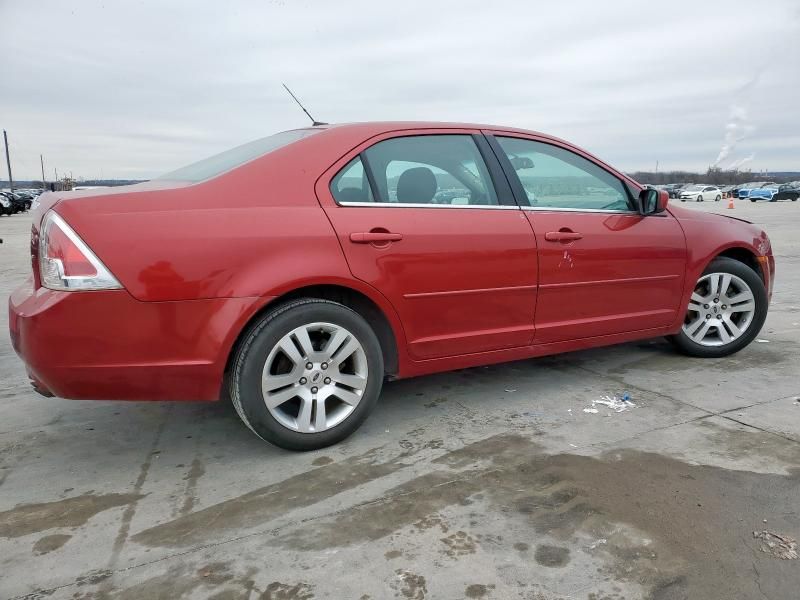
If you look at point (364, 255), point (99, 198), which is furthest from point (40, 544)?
point (364, 255)

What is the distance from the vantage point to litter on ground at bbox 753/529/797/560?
2070 mm

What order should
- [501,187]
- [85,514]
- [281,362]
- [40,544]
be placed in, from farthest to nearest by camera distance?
[501,187]
[281,362]
[85,514]
[40,544]

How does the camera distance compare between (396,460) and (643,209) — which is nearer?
(396,460)

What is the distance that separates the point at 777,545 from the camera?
2.13m

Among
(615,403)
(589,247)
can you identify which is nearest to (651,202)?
(589,247)

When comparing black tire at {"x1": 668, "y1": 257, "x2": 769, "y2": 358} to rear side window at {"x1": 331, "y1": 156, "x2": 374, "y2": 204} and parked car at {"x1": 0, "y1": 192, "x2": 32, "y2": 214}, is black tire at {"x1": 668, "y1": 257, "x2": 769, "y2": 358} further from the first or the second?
parked car at {"x1": 0, "y1": 192, "x2": 32, "y2": 214}

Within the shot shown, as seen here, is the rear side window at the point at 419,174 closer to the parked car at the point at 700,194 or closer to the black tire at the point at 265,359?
the black tire at the point at 265,359

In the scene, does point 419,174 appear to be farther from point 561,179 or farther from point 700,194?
point 700,194

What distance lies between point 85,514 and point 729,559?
238 cm

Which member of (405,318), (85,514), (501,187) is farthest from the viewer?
(501,187)

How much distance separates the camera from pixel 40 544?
87.9 inches

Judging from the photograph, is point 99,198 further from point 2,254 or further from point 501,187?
point 2,254

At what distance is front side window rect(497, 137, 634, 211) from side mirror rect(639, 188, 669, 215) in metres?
0.07

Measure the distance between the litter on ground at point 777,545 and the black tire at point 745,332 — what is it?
2305 mm
